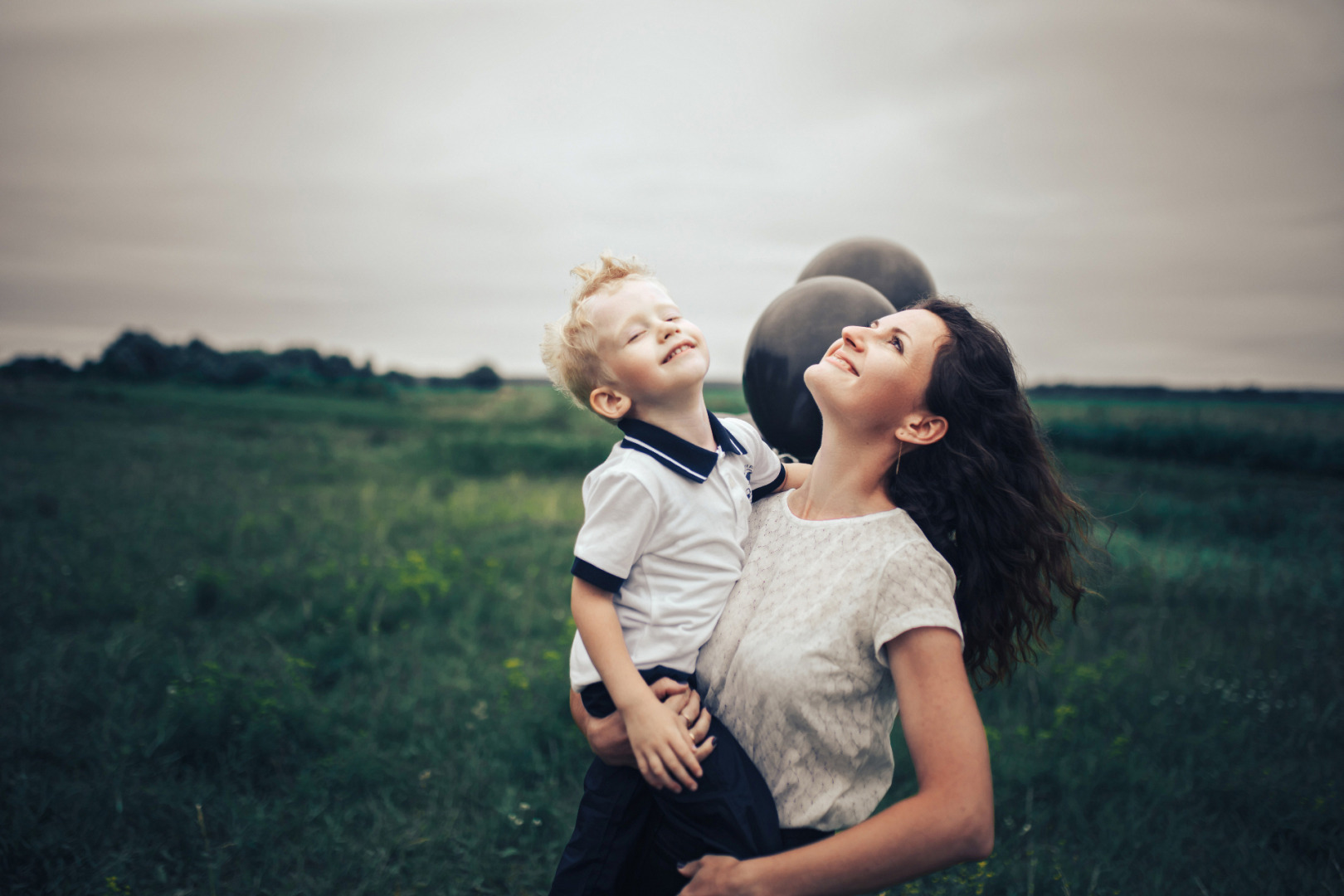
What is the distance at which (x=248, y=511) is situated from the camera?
10211 mm

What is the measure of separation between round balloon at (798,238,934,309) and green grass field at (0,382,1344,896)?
121cm

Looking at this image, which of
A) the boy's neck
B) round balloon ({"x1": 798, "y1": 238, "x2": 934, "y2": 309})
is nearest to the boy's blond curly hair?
the boy's neck

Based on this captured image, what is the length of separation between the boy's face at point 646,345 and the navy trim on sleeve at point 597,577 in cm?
42

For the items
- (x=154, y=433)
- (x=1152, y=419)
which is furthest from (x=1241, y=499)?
(x=154, y=433)

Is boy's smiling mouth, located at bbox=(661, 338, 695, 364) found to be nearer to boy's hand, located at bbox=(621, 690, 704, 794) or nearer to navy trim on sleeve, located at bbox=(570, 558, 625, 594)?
navy trim on sleeve, located at bbox=(570, 558, 625, 594)

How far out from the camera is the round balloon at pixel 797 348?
6.94 feet

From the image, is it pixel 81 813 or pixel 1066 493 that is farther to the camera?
pixel 81 813

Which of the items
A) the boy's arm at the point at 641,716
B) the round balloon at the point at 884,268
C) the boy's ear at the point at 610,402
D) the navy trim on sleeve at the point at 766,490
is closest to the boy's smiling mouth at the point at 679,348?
the boy's ear at the point at 610,402

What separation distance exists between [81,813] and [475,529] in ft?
22.0

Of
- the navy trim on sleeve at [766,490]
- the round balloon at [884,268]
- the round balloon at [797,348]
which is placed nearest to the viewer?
the navy trim on sleeve at [766,490]

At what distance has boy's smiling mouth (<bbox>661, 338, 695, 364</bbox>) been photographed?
170cm

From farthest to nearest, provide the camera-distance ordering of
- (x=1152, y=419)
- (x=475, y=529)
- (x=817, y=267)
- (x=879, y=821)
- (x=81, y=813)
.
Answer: (x=1152, y=419) → (x=475, y=529) → (x=81, y=813) → (x=817, y=267) → (x=879, y=821)

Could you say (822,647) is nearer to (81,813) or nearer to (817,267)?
(817,267)

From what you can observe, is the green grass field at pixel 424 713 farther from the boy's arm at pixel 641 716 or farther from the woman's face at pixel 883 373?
the boy's arm at pixel 641 716
